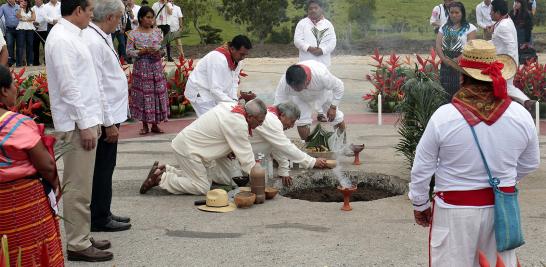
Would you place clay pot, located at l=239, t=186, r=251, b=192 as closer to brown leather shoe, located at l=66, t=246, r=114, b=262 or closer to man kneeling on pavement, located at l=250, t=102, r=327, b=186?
man kneeling on pavement, located at l=250, t=102, r=327, b=186

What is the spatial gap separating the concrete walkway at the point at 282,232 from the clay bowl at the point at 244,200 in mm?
100

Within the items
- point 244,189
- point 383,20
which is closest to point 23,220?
point 244,189

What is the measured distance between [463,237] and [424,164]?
0.40 metres

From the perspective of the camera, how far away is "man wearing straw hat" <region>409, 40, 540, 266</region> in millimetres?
3861

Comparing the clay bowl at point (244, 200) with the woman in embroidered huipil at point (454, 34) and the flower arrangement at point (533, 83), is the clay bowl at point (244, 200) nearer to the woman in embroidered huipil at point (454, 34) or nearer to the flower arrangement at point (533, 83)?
Result: the woman in embroidered huipil at point (454, 34)

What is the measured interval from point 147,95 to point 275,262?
554 centimetres

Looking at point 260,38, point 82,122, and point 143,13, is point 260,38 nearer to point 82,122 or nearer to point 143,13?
point 143,13

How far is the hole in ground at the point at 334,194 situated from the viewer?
25.6 ft

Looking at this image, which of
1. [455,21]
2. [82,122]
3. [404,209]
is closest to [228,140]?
[404,209]

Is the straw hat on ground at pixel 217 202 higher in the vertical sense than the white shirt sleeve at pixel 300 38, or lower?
lower

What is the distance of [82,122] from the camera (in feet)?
17.4

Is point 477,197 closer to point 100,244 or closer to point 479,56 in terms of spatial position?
point 479,56

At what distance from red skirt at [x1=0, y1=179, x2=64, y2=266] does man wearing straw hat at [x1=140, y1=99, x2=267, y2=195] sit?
9.91 ft

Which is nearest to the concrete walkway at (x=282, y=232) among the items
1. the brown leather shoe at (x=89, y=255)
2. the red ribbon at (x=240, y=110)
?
the brown leather shoe at (x=89, y=255)
